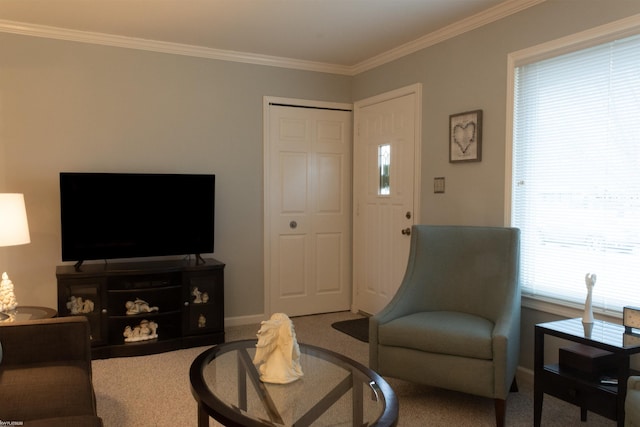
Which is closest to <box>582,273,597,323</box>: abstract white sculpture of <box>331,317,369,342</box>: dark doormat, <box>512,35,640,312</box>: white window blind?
<box>512,35,640,312</box>: white window blind

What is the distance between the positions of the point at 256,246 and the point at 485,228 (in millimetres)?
2207

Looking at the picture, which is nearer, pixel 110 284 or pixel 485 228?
pixel 485 228

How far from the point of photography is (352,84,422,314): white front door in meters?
4.12

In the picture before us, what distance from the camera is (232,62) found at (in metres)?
4.39

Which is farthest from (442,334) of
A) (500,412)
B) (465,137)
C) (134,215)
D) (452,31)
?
(134,215)

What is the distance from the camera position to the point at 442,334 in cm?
267

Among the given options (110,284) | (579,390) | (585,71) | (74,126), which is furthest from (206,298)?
(585,71)

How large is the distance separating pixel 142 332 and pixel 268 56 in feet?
8.68

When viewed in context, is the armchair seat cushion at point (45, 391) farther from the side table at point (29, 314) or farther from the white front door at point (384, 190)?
the white front door at point (384, 190)

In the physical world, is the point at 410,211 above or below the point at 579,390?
above

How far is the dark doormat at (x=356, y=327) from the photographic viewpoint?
4.18 m

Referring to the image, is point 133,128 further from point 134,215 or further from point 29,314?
point 29,314

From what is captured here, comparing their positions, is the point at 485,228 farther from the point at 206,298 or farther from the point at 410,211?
the point at 206,298

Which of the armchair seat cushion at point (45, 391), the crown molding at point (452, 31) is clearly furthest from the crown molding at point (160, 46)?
the armchair seat cushion at point (45, 391)
